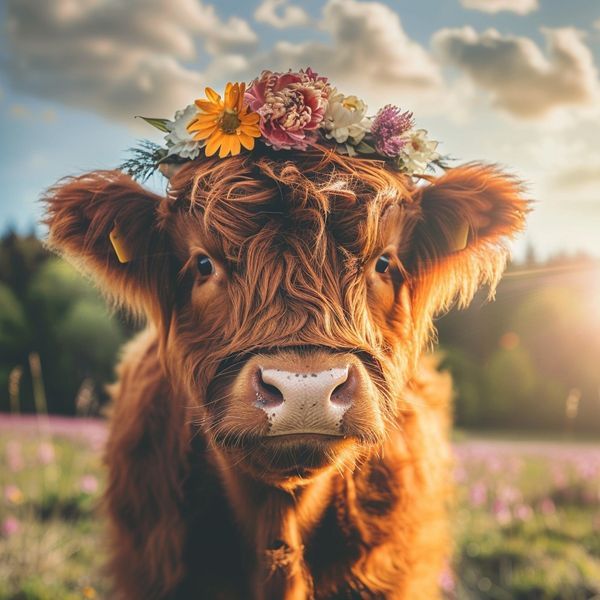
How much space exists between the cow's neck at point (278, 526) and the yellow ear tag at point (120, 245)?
3.25 ft

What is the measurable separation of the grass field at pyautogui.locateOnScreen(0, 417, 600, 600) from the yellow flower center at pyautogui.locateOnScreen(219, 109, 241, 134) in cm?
252

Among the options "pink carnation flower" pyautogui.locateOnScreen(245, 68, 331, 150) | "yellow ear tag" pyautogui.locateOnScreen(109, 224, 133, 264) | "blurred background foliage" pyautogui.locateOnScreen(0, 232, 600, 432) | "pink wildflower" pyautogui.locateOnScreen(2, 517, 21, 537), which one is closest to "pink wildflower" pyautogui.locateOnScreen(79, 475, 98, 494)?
"pink wildflower" pyautogui.locateOnScreen(2, 517, 21, 537)

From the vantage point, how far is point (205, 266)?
8.77 ft

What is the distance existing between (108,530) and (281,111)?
2444 millimetres

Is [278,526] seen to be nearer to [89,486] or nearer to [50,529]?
[50,529]

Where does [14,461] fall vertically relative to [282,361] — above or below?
below

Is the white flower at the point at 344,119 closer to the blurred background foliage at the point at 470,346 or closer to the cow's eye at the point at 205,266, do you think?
the cow's eye at the point at 205,266

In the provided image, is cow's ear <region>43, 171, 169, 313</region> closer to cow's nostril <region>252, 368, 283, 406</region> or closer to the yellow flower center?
the yellow flower center

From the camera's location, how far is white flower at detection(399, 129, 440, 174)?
2.84 metres

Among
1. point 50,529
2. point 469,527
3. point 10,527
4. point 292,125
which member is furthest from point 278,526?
point 469,527

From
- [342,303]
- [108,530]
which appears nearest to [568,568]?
[108,530]

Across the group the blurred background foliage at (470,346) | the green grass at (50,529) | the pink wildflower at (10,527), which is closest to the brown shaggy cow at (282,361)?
the green grass at (50,529)

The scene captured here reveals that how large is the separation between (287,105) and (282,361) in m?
1.07

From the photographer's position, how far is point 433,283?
125 inches
